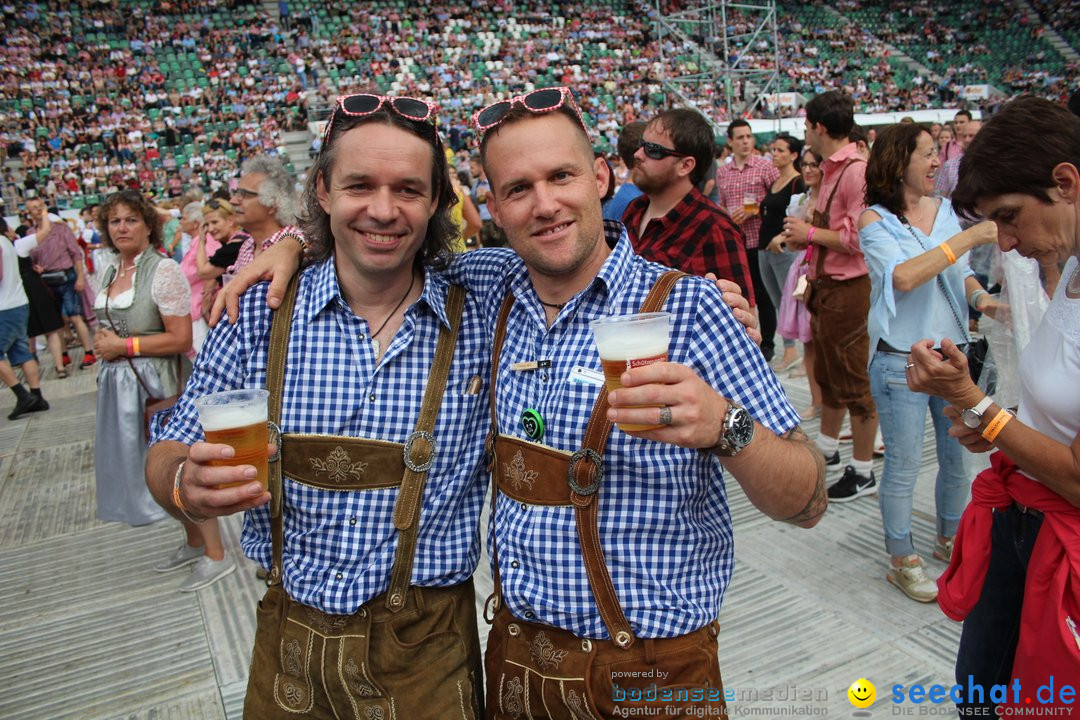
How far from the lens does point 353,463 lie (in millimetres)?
1749

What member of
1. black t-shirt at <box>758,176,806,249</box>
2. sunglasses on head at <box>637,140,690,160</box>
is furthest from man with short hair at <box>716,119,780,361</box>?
sunglasses on head at <box>637,140,690,160</box>

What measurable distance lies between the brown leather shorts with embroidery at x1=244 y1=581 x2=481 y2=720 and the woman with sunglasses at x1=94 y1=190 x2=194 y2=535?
2.97 m

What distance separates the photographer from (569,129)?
1.79 meters

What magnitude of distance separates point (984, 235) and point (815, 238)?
133cm

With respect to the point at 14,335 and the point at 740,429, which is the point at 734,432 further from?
the point at 14,335

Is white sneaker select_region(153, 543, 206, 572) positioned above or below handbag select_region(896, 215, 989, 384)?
below

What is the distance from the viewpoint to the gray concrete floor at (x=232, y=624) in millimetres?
3029

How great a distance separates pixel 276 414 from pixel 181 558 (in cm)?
332

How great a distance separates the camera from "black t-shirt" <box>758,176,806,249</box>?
270 inches

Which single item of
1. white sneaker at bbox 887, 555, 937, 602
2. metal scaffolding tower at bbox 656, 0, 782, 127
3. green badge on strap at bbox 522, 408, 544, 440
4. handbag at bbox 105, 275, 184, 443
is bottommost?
white sneaker at bbox 887, 555, 937, 602

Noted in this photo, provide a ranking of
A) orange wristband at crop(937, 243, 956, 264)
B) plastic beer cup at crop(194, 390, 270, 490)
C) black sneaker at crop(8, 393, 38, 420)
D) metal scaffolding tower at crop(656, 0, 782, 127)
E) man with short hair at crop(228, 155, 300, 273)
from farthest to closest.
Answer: metal scaffolding tower at crop(656, 0, 782, 127), black sneaker at crop(8, 393, 38, 420), man with short hair at crop(228, 155, 300, 273), orange wristband at crop(937, 243, 956, 264), plastic beer cup at crop(194, 390, 270, 490)

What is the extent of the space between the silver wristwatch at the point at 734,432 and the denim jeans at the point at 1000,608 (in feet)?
3.54

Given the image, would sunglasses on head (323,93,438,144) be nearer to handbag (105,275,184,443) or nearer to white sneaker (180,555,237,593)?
handbag (105,275,184,443)

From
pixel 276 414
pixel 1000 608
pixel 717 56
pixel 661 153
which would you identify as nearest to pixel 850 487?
pixel 661 153
